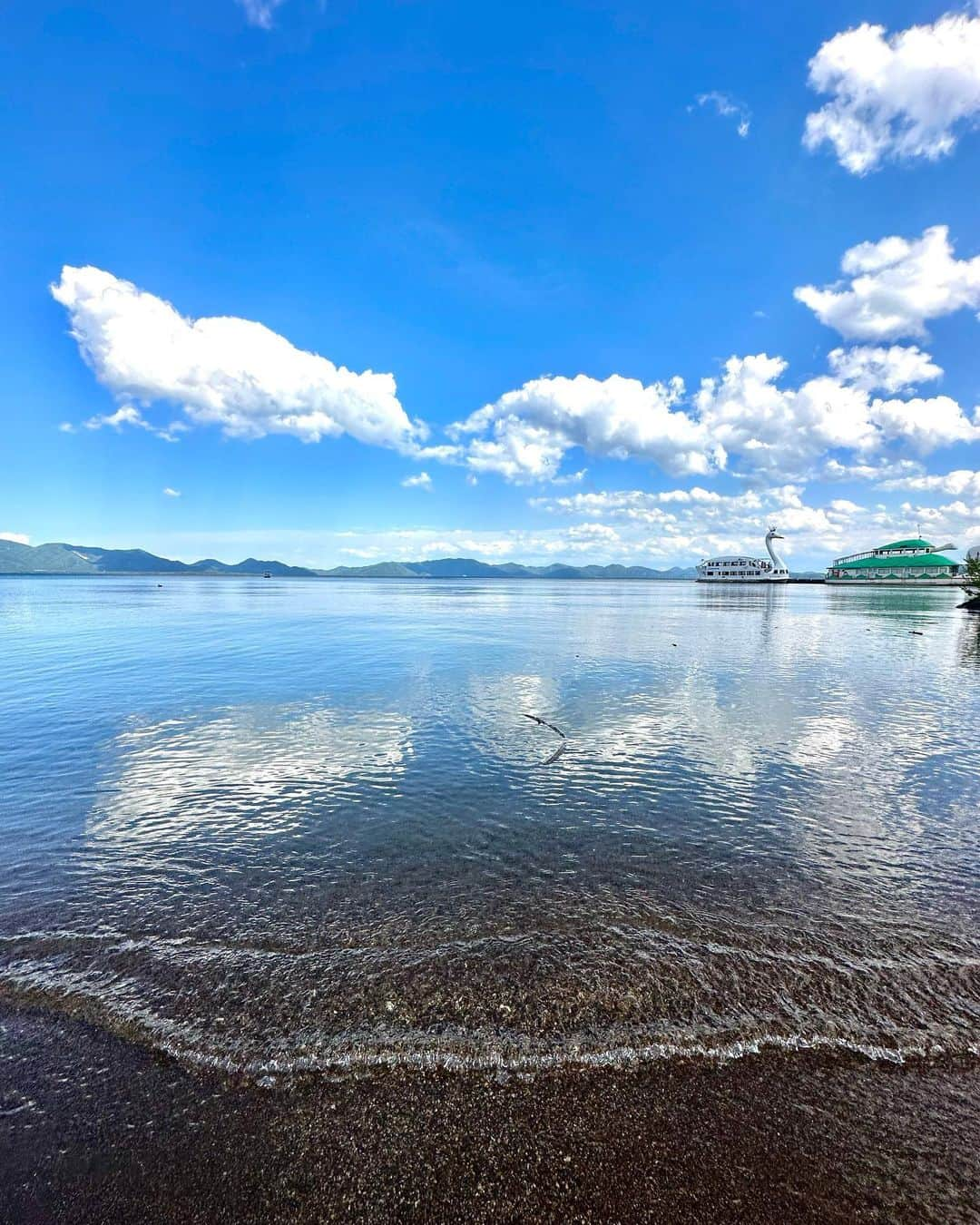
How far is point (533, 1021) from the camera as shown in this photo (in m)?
6.65

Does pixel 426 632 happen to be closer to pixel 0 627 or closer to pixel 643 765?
pixel 643 765

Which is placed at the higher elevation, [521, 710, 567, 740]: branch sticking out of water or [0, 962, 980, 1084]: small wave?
[0, 962, 980, 1084]: small wave

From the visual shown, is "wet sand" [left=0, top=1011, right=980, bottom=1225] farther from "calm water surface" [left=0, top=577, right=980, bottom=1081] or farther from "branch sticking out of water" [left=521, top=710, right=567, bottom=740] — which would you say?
"branch sticking out of water" [left=521, top=710, right=567, bottom=740]

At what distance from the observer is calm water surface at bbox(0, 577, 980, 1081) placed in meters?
6.74

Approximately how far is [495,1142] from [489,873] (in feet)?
17.0

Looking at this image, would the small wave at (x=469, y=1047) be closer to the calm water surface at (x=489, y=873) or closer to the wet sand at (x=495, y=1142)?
the calm water surface at (x=489, y=873)

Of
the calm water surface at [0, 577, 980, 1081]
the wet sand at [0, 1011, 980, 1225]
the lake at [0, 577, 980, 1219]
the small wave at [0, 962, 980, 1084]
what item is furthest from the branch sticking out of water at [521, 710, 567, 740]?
the wet sand at [0, 1011, 980, 1225]

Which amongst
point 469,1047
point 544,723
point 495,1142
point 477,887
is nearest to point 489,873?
point 477,887

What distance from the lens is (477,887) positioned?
9.85m

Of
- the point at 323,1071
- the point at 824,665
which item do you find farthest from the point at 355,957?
the point at 824,665

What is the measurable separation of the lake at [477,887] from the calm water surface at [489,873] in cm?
6

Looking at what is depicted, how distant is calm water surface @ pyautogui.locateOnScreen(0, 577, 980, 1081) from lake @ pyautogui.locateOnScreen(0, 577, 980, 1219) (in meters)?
0.06

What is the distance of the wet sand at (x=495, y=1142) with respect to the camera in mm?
4625

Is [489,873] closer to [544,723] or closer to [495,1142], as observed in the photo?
[495,1142]
